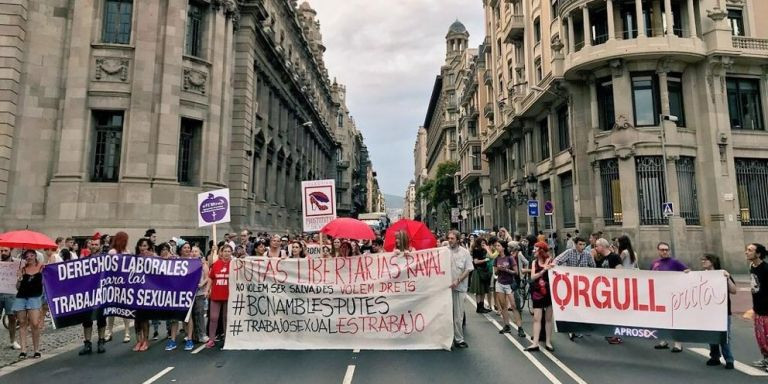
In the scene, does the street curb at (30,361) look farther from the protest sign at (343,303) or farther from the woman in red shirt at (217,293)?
the protest sign at (343,303)

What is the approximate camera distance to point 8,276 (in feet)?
28.5

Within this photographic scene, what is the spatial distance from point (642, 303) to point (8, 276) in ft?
39.7

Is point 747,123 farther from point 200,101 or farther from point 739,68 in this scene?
point 200,101

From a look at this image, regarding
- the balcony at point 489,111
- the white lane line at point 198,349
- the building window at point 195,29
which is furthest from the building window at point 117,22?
the balcony at point 489,111

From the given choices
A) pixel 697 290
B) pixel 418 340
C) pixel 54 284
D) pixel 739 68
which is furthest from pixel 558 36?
pixel 54 284

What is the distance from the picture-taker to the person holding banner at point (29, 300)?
323 inches

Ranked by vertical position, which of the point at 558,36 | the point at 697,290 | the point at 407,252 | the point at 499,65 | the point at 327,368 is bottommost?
the point at 327,368

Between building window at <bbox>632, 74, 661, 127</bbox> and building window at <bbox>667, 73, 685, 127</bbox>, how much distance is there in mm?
885

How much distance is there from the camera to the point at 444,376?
22.7 ft

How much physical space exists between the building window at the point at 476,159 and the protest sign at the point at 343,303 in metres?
45.7

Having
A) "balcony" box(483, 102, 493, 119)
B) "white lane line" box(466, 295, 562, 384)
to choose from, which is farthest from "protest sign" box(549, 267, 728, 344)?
"balcony" box(483, 102, 493, 119)

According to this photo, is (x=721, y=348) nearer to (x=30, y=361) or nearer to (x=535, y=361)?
(x=535, y=361)

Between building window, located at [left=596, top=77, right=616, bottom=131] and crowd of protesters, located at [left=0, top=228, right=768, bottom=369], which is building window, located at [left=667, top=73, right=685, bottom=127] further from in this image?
crowd of protesters, located at [left=0, top=228, right=768, bottom=369]

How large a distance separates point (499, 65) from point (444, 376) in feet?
133
